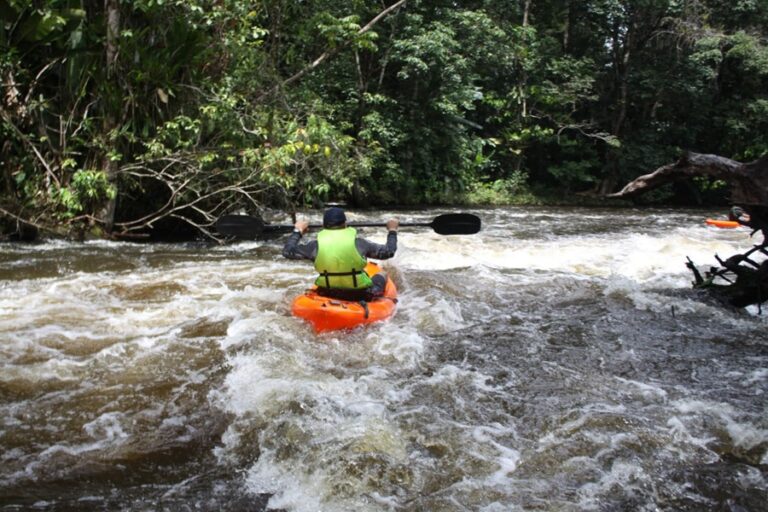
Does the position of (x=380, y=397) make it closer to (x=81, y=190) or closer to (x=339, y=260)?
(x=339, y=260)

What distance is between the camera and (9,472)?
283 cm

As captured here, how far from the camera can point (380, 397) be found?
12.5 ft

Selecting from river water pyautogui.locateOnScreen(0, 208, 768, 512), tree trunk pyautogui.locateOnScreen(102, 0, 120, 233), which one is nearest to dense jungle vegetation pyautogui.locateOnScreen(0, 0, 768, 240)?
tree trunk pyautogui.locateOnScreen(102, 0, 120, 233)

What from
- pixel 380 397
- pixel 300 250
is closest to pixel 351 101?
pixel 300 250

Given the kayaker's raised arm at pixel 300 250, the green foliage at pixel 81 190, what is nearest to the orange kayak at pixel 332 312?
the kayaker's raised arm at pixel 300 250

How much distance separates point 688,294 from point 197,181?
6.32m

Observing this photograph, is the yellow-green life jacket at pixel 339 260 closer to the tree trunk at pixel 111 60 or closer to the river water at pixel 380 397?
the river water at pixel 380 397

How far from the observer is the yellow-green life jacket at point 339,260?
16.1 ft

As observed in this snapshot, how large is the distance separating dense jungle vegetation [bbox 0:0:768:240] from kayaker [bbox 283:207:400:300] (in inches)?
136

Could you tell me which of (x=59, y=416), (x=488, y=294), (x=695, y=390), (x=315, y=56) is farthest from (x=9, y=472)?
(x=315, y=56)

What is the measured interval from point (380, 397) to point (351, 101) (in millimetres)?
11716

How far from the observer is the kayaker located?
491cm

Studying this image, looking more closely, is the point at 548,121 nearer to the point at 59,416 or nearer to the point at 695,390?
the point at 695,390

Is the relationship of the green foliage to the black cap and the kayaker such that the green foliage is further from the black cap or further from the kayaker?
Answer: the black cap
